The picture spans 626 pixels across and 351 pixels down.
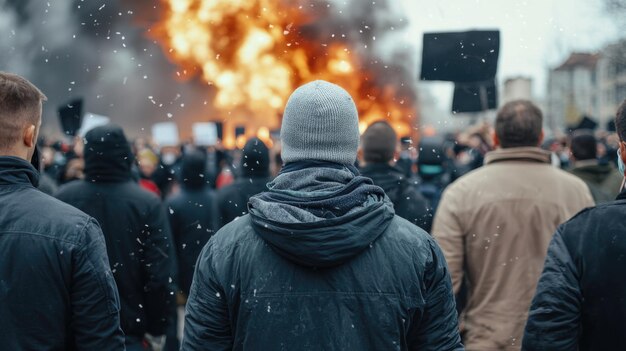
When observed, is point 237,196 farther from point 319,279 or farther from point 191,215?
point 319,279

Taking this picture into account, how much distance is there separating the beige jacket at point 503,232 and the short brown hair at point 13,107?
8.21 feet

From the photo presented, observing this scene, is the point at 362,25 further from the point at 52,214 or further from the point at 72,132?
the point at 52,214

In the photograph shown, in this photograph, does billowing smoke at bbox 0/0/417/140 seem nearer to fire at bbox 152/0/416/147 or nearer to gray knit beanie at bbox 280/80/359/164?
fire at bbox 152/0/416/147

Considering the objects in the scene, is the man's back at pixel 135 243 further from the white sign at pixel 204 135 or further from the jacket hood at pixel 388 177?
the white sign at pixel 204 135

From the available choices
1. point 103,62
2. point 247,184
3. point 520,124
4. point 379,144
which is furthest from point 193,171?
point 103,62

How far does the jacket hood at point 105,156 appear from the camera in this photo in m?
4.86

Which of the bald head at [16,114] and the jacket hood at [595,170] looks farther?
the jacket hood at [595,170]

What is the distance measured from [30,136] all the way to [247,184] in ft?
12.6

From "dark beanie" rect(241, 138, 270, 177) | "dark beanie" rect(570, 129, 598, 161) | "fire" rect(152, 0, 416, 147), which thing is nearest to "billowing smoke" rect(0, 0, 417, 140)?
"fire" rect(152, 0, 416, 147)

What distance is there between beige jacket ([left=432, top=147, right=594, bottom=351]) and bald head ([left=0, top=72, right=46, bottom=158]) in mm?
2474

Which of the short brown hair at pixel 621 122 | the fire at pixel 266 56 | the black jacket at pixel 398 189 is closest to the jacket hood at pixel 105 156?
the black jacket at pixel 398 189

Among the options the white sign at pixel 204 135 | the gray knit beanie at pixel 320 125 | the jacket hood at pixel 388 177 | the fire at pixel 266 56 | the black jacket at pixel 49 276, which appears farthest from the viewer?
the fire at pixel 266 56

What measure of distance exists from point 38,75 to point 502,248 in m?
30.8

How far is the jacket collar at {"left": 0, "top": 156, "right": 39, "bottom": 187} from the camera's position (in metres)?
2.71
